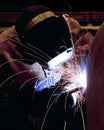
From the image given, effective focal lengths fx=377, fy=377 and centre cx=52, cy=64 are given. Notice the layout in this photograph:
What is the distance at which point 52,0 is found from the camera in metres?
1.87

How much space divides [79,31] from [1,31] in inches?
15.3

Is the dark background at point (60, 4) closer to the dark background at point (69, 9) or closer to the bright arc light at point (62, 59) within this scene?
the dark background at point (69, 9)

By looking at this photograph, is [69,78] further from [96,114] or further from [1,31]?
[96,114]

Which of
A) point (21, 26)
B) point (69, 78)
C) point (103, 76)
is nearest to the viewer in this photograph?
point (103, 76)

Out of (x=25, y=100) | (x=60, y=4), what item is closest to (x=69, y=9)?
(x=60, y=4)

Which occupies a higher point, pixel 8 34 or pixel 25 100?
pixel 8 34

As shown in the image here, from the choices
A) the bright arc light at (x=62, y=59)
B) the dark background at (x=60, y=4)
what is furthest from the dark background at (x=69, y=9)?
the bright arc light at (x=62, y=59)

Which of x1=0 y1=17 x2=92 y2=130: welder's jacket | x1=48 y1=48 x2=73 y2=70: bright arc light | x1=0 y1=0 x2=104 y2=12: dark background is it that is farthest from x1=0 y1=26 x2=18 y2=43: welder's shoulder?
x1=48 y1=48 x2=73 y2=70: bright arc light

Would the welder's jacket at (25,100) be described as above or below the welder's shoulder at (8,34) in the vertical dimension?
below

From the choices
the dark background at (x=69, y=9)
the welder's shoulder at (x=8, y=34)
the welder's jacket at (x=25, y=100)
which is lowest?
the welder's jacket at (x=25, y=100)

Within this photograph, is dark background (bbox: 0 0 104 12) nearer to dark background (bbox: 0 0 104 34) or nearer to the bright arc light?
dark background (bbox: 0 0 104 34)

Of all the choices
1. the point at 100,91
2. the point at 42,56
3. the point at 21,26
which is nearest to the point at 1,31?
the point at 21,26

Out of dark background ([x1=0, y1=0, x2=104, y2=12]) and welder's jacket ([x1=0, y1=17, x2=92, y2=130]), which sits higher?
dark background ([x1=0, y1=0, x2=104, y2=12])

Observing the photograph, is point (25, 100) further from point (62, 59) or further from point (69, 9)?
point (69, 9)
